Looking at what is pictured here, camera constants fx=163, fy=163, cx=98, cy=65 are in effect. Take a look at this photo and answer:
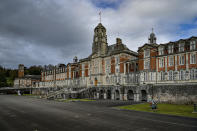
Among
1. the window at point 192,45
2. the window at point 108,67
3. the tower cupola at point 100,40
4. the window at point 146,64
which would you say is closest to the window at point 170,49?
the window at point 192,45

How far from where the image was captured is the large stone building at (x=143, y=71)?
3647cm

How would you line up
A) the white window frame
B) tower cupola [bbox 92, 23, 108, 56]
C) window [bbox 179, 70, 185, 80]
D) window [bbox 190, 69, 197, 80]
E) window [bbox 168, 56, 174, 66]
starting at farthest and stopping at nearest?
tower cupola [bbox 92, 23, 108, 56] → window [bbox 168, 56, 174, 66] → the white window frame → window [bbox 179, 70, 185, 80] → window [bbox 190, 69, 197, 80]

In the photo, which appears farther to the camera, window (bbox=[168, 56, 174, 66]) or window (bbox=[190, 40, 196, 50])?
window (bbox=[168, 56, 174, 66])

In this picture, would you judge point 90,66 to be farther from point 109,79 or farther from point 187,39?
point 187,39

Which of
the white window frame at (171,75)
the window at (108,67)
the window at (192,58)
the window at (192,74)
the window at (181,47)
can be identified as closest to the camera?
the window at (192,74)

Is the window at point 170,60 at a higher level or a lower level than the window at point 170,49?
lower

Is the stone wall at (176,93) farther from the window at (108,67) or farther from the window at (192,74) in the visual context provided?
the window at (108,67)

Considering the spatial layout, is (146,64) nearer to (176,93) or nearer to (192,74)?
(176,93)

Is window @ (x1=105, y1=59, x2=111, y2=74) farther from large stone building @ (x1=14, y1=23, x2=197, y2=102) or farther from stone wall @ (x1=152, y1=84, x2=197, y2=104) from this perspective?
stone wall @ (x1=152, y1=84, x2=197, y2=104)

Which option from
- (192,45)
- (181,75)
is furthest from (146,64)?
(192,45)

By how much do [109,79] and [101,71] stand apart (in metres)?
4.78

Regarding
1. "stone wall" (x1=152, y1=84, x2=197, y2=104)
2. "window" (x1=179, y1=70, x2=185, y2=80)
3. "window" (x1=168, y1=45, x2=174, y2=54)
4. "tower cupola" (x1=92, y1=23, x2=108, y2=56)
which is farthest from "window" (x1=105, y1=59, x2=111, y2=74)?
"window" (x1=179, y1=70, x2=185, y2=80)

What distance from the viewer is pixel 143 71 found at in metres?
45.8

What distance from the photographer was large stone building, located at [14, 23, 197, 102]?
36466 mm
